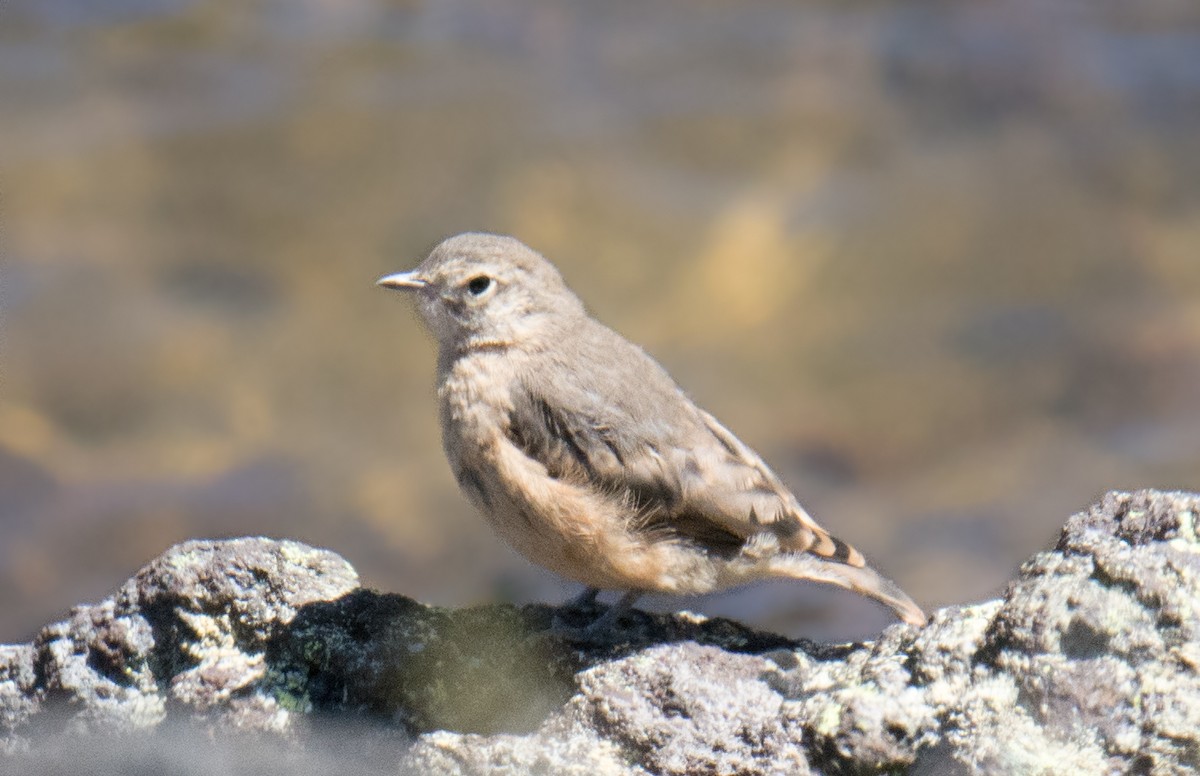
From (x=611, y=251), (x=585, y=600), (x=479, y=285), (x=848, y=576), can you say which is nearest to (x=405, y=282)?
(x=479, y=285)

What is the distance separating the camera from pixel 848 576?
211 inches

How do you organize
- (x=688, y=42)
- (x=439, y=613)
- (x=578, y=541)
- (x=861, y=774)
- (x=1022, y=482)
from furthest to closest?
(x=688, y=42), (x=1022, y=482), (x=578, y=541), (x=439, y=613), (x=861, y=774)

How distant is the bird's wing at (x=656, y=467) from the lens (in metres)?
5.09

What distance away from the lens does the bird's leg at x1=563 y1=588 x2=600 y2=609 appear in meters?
5.27

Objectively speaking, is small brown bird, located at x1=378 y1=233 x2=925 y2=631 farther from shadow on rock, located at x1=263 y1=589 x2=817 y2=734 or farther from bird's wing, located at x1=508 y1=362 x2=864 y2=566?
shadow on rock, located at x1=263 y1=589 x2=817 y2=734

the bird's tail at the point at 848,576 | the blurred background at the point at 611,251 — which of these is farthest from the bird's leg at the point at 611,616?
the blurred background at the point at 611,251

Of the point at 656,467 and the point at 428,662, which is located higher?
the point at 656,467

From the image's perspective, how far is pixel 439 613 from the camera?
4.72m

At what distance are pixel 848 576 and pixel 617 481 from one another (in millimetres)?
950

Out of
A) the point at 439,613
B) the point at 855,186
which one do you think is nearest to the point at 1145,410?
the point at 855,186

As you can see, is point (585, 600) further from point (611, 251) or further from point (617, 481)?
point (611, 251)

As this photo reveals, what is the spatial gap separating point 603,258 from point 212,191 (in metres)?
3.36

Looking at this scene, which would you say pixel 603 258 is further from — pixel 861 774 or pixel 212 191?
pixel 861 774

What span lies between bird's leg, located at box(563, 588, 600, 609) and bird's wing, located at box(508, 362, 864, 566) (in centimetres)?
41
